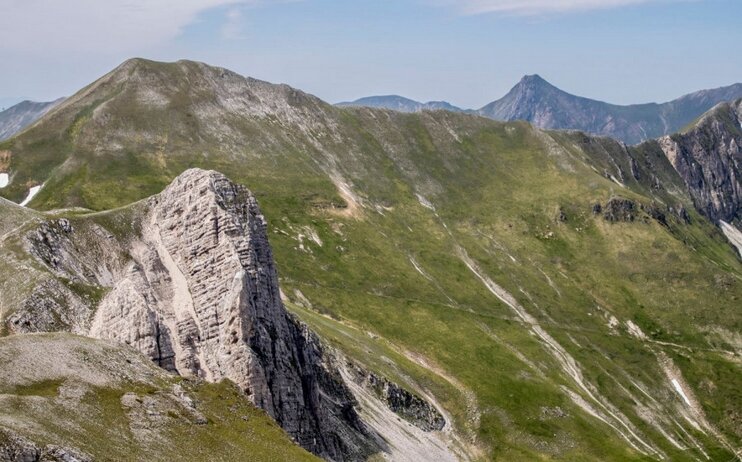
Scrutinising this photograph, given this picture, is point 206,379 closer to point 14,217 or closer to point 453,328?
point 14,217

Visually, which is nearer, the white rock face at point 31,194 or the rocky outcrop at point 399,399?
the rocky outcrop at point 399,399

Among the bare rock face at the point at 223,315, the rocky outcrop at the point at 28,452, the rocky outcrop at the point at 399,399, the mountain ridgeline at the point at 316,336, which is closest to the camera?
the rocky outcrop at the point at 28,452

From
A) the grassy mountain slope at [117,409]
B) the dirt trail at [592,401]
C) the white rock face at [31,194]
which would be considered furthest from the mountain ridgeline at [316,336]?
the grassy mountain slope at [117,409]

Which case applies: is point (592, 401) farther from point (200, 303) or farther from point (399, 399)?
point (200, 303)

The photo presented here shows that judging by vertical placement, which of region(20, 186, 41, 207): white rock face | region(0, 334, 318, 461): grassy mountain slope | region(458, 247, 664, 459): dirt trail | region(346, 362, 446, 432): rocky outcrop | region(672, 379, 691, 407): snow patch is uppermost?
region(20, 186, 41, 207): white rock face

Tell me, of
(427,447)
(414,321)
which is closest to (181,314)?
(427,447)

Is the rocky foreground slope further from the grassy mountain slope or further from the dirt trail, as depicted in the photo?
the dirt trail

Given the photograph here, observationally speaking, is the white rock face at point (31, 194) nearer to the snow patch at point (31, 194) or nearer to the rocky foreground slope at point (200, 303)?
the snow patch at point (31, 194)

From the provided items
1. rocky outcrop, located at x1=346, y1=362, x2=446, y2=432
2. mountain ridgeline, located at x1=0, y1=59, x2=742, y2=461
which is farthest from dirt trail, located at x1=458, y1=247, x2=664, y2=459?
rocky outcrop, located at x1=346, y1=362, x2=446, y2=432
